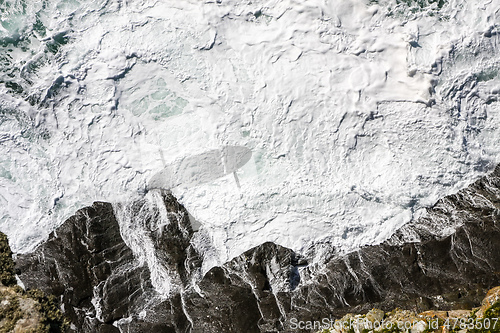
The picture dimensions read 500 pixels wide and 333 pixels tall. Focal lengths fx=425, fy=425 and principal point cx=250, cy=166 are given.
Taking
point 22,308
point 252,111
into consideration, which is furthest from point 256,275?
point 22,308

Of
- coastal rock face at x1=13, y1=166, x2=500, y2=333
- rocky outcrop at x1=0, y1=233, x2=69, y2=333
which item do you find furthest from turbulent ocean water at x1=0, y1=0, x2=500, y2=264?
rocky outcrop at x1=0, y1=233, x2=69, y2=333

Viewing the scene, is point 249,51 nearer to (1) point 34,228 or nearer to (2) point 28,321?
(1) point 34,228

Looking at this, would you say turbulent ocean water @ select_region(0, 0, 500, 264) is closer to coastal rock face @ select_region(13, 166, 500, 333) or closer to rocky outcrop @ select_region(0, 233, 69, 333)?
coastal rock face @ select_region(13, 166, 500, 333)

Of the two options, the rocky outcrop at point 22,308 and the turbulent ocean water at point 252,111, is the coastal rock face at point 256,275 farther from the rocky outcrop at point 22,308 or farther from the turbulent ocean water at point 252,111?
the turbulent ocean water at point 252,111

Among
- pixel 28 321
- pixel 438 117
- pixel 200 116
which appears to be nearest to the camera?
pixel 28 321

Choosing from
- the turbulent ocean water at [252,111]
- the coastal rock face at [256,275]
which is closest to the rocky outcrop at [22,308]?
the coastal rock face at [256,275]

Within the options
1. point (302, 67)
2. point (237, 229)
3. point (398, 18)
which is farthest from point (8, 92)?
point (398, 18)

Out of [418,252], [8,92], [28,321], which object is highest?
[8,92]

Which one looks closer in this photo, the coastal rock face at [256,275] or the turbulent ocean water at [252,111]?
the coastal rock face at [256,275]
